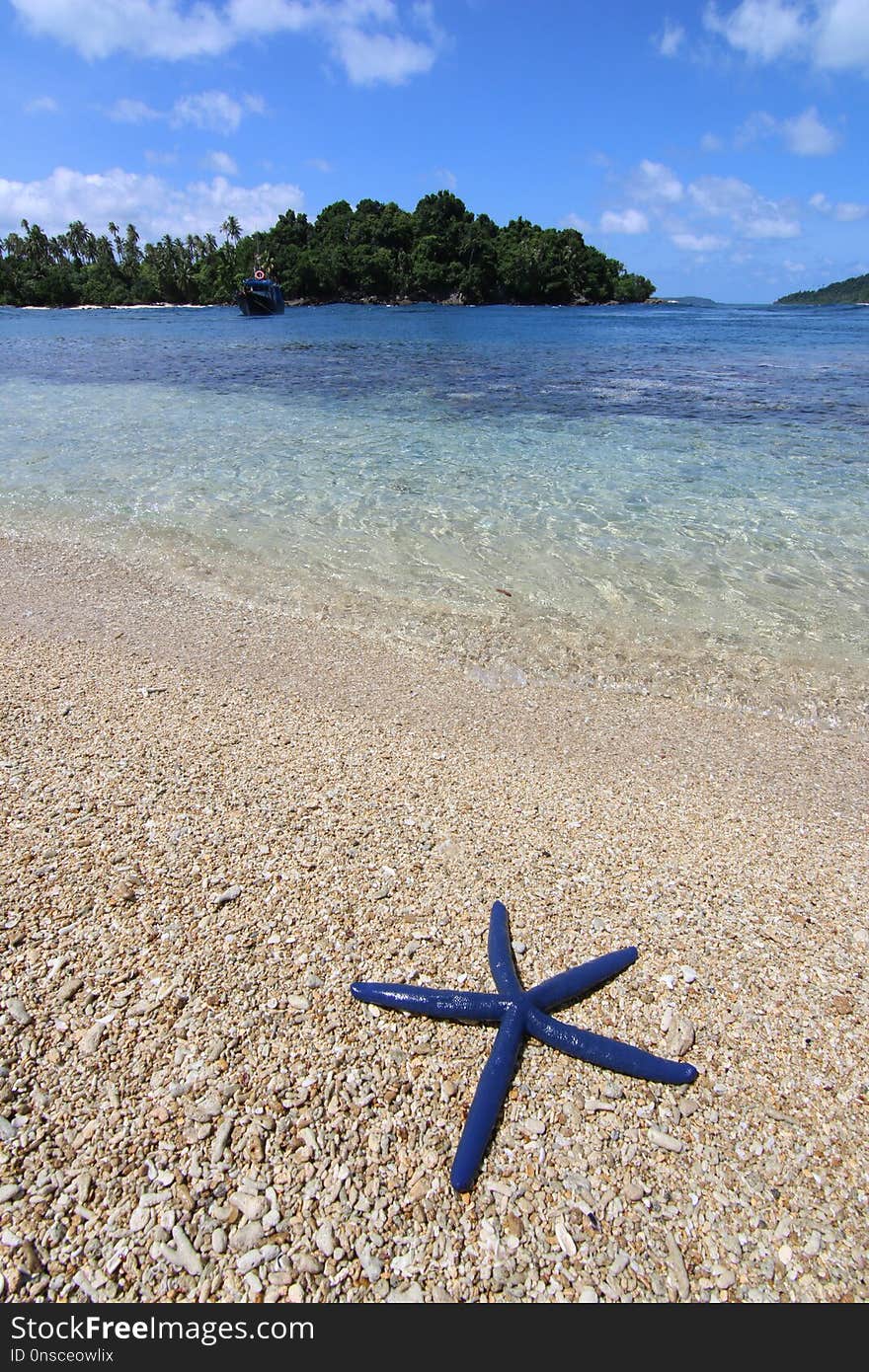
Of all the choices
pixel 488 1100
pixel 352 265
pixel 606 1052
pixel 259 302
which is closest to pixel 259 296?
pixel 259 302

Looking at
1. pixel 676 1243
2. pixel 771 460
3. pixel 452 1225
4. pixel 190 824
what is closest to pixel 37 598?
pixel 190 824

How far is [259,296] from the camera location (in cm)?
8138

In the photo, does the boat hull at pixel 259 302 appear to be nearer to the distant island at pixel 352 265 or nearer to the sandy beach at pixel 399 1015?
the distant island at pixel 352 265

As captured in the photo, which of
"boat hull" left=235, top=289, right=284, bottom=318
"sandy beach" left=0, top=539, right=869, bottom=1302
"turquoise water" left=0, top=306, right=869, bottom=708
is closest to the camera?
"sandy beach" left=0, top=539, right=869, bottom=1302

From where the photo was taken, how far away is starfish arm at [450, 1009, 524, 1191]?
2631mm

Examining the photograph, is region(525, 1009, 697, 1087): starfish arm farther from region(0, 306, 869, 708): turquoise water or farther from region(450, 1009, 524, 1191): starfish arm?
region(0, 306, 869, 708): turquoise water

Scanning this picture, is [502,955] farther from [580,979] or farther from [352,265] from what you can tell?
[352,265]

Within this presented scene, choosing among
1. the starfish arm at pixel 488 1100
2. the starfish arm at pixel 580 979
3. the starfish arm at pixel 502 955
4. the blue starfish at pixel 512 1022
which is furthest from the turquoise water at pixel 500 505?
the starfish arm at pixel 488 1100

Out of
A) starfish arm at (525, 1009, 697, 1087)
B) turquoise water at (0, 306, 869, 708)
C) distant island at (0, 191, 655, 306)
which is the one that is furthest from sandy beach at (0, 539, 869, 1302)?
distant island at (0, 191, 655, 306)

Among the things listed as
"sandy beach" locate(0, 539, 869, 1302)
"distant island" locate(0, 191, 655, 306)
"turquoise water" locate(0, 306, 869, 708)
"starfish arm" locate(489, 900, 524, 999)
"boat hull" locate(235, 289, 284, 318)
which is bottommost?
"sandy beach" locate(0, 539, 869, 1302)

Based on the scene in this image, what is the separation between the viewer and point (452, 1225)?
2.55 metres

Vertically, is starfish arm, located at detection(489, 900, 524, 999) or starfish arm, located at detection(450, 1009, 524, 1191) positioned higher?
starfish arm, located at detection(489, 900, 524, 999)

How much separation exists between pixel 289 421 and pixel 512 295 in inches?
5703

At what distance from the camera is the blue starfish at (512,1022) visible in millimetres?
2873
